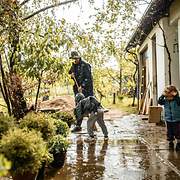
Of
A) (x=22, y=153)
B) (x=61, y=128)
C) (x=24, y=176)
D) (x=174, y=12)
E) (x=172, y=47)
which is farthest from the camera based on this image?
(x=172, y=47)

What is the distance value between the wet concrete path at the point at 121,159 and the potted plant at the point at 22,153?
4.21ft

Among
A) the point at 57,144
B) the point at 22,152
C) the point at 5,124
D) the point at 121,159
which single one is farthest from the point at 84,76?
the point at 22,152

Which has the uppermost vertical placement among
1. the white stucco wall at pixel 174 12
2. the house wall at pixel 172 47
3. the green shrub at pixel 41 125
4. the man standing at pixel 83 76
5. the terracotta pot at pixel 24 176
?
the white stucco wall at pixel 174 12

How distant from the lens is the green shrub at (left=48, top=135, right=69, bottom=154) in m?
6.29

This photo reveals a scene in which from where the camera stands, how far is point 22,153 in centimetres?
439

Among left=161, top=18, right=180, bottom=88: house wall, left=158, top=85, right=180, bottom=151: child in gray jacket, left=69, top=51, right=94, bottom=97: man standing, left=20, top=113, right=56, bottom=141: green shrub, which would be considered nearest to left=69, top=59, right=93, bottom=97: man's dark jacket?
left=69, top=51, right=94, bottom=97: man standing

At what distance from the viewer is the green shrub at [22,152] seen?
4402 millimetres

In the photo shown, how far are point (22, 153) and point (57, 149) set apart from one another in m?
2.05

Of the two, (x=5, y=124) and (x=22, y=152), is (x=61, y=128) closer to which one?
(x=5, y=124)

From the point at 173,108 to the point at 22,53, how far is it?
131 inches

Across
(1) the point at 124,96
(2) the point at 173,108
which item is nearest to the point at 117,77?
(1) the point at 124,96

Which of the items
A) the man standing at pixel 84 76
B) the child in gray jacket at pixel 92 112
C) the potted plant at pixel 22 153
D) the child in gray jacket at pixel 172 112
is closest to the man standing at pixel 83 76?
the man standing at pixel 84 76

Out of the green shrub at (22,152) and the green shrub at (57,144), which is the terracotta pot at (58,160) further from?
the green shrub at (22,152)

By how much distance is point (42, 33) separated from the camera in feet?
27.9
